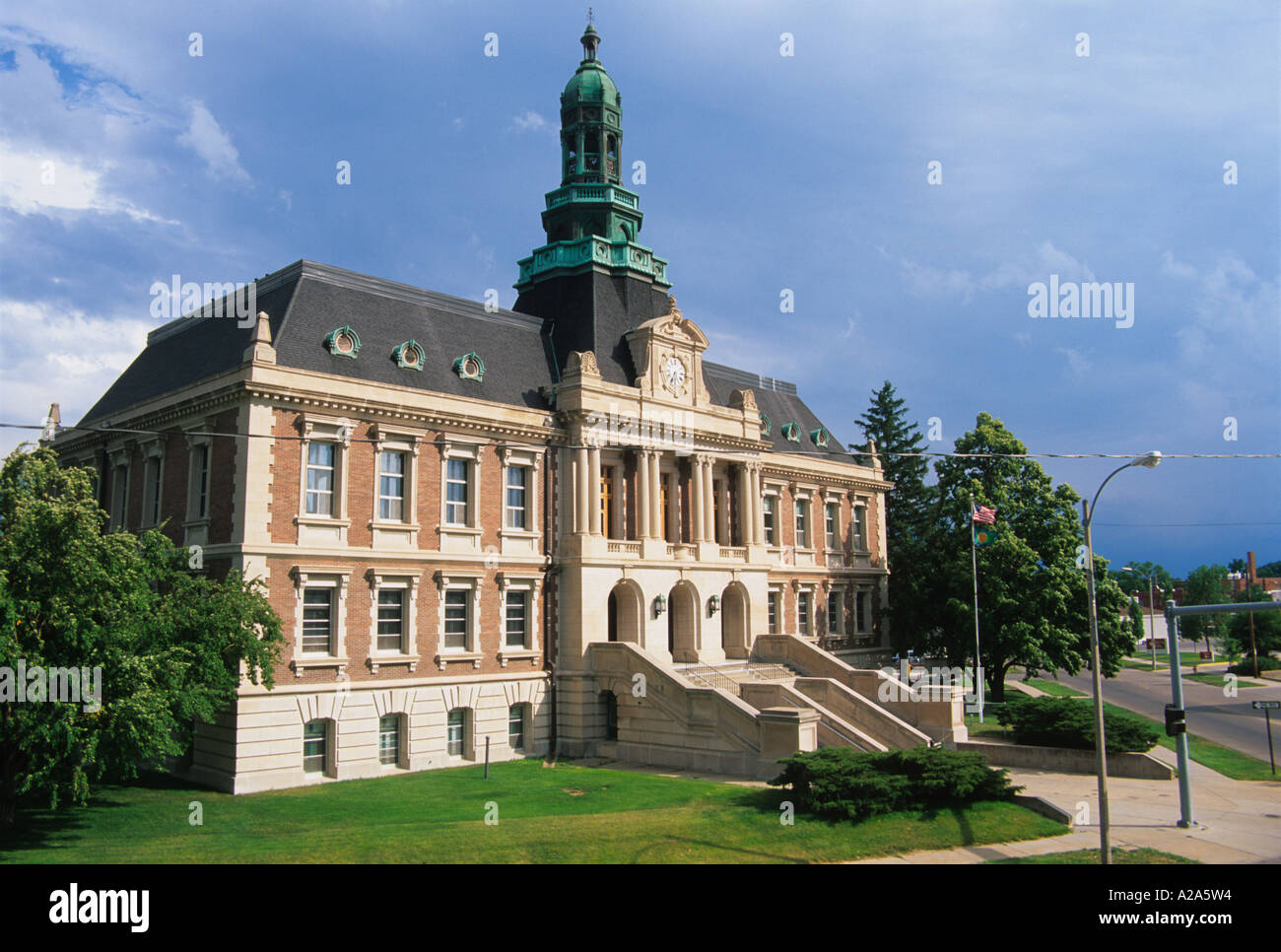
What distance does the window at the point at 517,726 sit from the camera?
118 feet

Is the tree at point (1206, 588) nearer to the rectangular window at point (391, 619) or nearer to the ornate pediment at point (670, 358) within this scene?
the ornate pediment at point (670, 358)

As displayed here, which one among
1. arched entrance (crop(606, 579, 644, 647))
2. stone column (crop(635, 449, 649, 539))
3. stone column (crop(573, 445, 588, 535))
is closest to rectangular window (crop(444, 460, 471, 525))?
stone column (crop(573, 445, 588, 535))

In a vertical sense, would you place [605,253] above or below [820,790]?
above

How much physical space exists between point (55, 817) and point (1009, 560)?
134 feet

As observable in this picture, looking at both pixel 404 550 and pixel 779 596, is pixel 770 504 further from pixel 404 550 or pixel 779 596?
pixel 404 550


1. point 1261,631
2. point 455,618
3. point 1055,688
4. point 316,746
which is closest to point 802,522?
point 455,618

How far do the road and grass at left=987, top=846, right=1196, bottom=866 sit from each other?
1796 cm

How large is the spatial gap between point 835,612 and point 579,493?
22.1 metres

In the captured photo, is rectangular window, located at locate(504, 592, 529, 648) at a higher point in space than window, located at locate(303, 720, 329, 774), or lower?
higher

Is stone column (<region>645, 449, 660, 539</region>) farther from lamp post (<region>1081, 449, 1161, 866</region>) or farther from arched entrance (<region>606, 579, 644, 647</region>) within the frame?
lamp post (<region>1081, 449, 1161, 866</region>)

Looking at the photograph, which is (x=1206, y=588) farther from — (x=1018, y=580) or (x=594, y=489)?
(x=594, y=489)

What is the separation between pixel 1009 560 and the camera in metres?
47.9

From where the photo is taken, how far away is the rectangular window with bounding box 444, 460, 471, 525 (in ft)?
115
